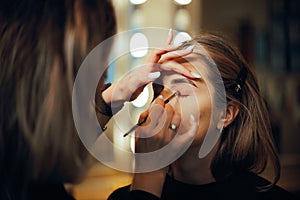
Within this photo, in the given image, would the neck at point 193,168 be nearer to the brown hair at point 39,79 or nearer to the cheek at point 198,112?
the cheek at point 198,112

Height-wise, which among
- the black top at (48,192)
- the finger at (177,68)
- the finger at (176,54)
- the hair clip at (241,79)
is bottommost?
the black top at (48,192)

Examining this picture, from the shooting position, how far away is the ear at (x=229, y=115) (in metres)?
0.84

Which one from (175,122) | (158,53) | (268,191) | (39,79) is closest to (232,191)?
(268,191)

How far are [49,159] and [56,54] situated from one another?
17 cm

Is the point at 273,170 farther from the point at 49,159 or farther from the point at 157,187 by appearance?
the point at 49,159

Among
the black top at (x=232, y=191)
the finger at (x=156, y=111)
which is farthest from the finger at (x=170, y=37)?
the black top at (x=232, y=191)

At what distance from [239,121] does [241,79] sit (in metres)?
0.07

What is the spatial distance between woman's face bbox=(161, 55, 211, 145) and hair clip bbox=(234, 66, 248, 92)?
5cm

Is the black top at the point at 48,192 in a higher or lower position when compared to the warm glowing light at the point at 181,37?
lower

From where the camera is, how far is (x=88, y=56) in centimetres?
81

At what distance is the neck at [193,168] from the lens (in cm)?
83

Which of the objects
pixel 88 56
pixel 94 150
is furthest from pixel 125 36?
pixel 94 150

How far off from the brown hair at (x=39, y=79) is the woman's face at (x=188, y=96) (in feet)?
0.48

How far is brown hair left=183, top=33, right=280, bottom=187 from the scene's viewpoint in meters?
0.83
